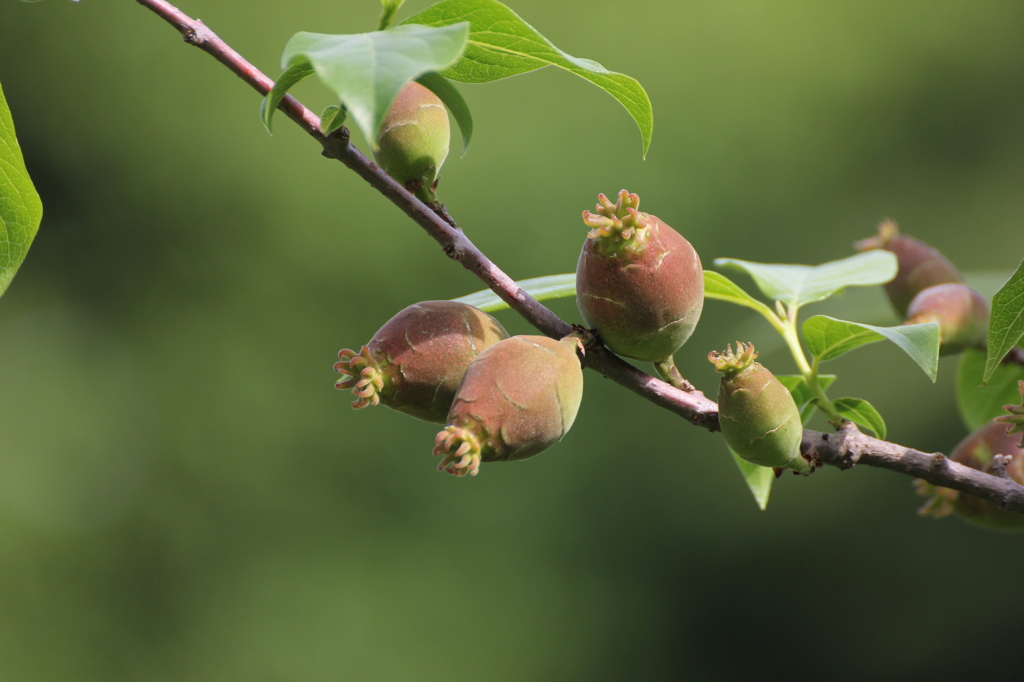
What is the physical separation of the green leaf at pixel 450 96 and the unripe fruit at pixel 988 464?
2.41 ft

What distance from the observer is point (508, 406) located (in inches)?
24.7

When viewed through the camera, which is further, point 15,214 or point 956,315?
point 956,315

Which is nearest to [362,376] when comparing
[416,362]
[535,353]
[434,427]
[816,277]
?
[416,362]

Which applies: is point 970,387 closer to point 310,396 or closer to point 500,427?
point 500,427

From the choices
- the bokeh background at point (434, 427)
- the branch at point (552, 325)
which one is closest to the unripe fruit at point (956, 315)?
the branch at point (552, 325)

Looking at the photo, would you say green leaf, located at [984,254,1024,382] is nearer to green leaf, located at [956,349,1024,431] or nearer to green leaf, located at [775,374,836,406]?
green leaf, located at [775,374,836,406]

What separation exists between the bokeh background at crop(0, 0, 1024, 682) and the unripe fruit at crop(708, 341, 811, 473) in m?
6.99

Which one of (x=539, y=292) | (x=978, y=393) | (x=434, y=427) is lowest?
(x=434, y=427)

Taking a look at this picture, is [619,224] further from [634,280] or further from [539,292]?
[539,292]

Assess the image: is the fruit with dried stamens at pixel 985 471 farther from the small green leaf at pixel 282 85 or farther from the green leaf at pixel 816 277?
the small green leaf at pixel 282 85

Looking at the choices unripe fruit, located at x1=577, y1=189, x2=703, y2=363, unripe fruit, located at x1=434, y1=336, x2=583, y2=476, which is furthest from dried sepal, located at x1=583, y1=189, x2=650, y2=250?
unripe fruit, located at x1=434, y1=336, x2=583, y2=476

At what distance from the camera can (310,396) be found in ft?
30.9

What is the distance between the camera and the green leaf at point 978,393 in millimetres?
1254

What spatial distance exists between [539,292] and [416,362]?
32cm
